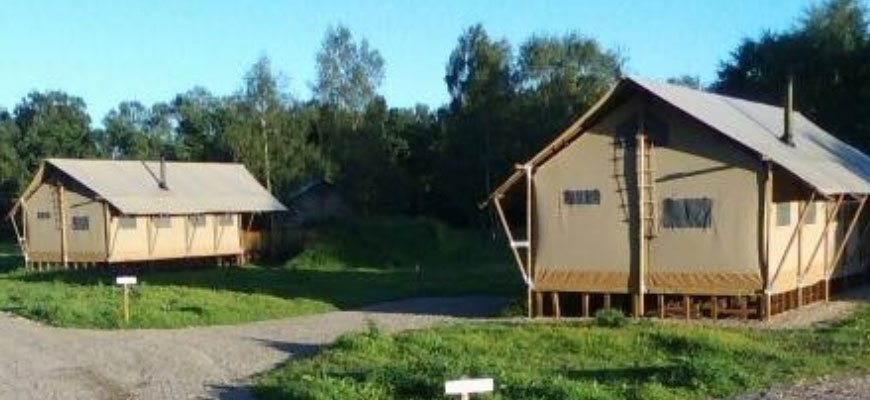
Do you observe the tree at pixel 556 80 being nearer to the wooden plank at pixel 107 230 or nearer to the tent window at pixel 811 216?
the wooden plank at pixel 107 230

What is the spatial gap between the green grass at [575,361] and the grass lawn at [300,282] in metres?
7.91

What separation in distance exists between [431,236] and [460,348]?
33.3 m

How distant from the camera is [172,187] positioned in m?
54.0

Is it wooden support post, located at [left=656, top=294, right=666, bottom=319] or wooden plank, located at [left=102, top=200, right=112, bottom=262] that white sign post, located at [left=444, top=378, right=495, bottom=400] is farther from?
wooden plank, located at [left=102, top=200, right=112, bottom=262]

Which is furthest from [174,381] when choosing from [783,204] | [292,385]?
[783,204]

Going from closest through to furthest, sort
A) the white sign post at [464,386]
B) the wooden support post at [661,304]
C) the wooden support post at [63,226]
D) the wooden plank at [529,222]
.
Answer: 1. the white sign post at [464,386]
2. the wooden support post at [661,304]
3. the wooden plank at [529,222]
4. the wooden support post at [63,226]

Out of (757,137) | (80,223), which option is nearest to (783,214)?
(757,137)

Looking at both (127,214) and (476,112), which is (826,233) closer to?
(127,214)

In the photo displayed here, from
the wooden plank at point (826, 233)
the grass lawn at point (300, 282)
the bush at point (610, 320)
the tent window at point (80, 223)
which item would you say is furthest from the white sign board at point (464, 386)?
the tent window at point (80, 223)

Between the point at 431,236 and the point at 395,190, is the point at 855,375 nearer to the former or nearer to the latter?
the point at 431,236

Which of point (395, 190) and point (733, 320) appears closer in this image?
point (733, 320)

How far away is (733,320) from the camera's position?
24812 millimetres

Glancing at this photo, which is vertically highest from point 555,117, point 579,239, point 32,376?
point 555,117

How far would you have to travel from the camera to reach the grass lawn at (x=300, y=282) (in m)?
28.3
